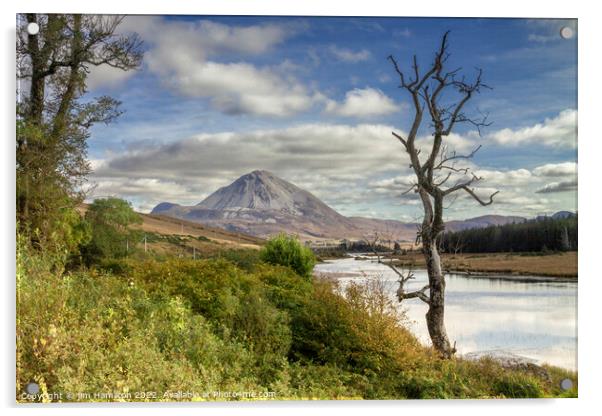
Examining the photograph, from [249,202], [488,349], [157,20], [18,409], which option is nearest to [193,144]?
[249,202]

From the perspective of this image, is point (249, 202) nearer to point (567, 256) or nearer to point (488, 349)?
point (488, 349)

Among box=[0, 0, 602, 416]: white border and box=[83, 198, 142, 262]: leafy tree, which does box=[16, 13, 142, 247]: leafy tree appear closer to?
box=[0, 0, 602, 416]: white border

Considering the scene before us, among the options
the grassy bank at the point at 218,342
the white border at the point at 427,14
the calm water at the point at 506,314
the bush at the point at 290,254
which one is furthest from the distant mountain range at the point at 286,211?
the white border at the point at 427,14

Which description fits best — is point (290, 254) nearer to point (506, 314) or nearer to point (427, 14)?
point (506, 314)

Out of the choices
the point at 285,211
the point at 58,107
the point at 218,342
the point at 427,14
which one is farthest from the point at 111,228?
the point at 427,14

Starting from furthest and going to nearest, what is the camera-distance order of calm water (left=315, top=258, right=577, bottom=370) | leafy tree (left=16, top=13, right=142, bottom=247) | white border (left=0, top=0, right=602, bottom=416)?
calm water (left=315, top=258, right=577, bottom=370)
leafy tree (left=16, top=13, right=142, bottom=247)
white border (left=0, top=0, right=602, bottom=416)

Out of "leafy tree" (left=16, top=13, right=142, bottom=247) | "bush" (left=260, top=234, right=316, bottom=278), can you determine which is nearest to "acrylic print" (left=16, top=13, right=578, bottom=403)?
"leafy tree" (left=16, top=13, right=142, bottom=247)
